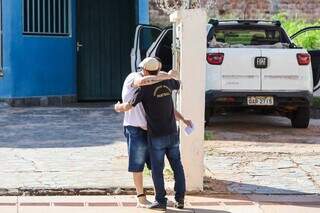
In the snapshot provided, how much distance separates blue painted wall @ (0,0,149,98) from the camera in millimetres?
15703

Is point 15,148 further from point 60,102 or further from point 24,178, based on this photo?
point 60,102

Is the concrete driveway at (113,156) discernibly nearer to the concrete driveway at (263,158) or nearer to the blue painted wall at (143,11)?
the concrete driveway at (263,158)

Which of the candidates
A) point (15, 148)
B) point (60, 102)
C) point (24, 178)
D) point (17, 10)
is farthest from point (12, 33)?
point (24, 178)

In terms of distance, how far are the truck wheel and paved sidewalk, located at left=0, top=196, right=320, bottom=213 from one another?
4.90 m

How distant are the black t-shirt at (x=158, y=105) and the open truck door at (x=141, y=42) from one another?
283 inches

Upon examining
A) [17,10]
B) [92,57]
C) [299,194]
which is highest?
[17,10]

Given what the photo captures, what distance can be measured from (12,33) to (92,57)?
→ 224 cm

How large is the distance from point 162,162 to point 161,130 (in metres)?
0.36

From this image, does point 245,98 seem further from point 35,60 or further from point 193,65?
point 35,60

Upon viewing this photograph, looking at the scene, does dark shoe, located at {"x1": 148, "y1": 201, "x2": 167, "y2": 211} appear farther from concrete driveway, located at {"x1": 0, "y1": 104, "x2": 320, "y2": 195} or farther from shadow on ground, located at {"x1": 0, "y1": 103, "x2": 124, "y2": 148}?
shadow on ground, located at {"x1": 0, "y1": 103, "x2": 124, "y2": 148}

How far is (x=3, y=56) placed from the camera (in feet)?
52.0

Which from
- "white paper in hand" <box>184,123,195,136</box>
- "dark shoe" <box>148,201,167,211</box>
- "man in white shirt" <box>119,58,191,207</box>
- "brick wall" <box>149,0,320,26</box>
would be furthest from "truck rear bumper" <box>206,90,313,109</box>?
"brick wall" <box>149,0,320,26</box>

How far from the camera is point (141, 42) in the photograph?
51.5 ft

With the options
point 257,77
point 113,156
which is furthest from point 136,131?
point 257,77
